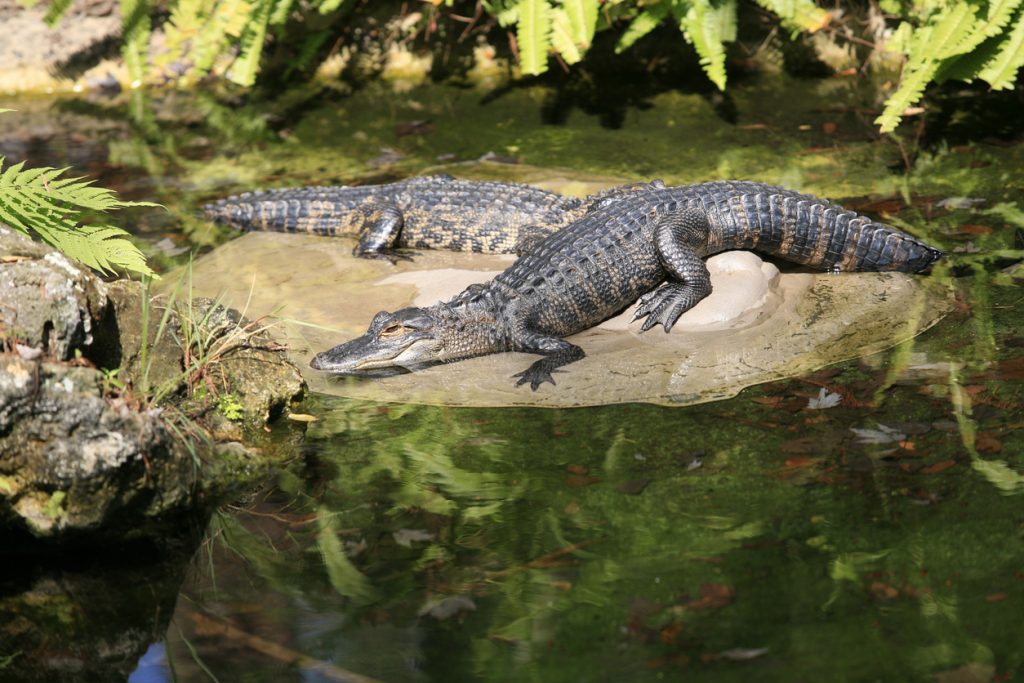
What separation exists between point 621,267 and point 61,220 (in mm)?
2929

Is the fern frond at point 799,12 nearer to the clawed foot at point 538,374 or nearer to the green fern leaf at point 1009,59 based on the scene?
the green fern leaf at point 1009,59

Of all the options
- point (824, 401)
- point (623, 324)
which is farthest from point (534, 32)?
point (824, 401)

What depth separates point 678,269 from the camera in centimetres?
612

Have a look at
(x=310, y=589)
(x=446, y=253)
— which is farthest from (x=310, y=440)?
(x=446, y=253)

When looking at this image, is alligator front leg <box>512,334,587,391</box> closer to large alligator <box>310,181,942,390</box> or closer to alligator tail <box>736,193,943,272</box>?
large alligator <box>310,181,942,390</box>

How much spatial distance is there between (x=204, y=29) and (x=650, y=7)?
362cm

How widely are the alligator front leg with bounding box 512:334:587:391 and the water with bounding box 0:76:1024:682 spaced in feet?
1.22

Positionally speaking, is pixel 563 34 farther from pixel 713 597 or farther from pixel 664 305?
pixel 713 597

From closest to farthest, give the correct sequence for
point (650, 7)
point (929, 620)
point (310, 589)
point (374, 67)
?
point (929, 620), point (310, 589), point (650, 7), point (374, 67)

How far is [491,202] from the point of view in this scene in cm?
719

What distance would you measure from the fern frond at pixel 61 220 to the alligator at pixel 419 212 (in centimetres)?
235

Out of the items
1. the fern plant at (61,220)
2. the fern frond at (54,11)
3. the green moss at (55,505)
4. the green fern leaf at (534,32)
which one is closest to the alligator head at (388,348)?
the fern plant at (61,220)

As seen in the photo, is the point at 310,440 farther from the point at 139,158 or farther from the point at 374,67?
the point at 374,67

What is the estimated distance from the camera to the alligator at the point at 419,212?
23.3 ft
